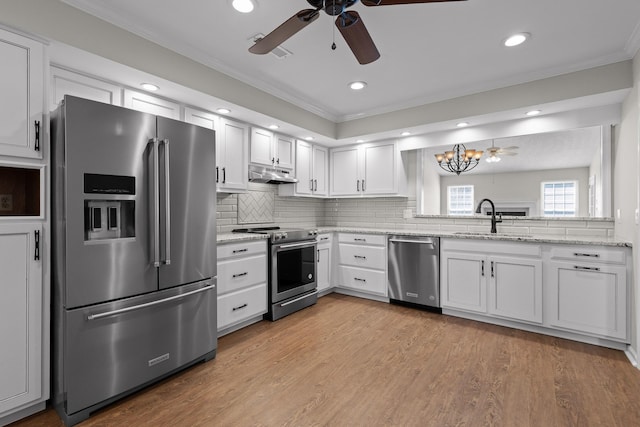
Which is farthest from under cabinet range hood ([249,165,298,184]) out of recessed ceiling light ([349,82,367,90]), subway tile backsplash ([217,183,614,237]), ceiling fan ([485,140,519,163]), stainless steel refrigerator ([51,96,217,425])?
ceiling fan ([485,140,519,163])

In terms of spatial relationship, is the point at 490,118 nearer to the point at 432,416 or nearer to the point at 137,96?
the point at 432,416

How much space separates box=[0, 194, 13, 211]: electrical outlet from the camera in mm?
1952

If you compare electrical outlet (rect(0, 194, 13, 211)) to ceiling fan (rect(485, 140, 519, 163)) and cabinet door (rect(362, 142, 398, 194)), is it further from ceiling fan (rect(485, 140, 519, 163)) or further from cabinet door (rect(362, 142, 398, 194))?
ceiling fan (rect(485, 140, 519, 163))

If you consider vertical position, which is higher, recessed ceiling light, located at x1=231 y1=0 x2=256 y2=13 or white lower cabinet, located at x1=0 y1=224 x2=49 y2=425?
recessed ceiling light, located at x1=231 y1=0 x2=256 y2=13

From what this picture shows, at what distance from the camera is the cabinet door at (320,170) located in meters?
4.65

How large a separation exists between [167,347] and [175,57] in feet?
7.09

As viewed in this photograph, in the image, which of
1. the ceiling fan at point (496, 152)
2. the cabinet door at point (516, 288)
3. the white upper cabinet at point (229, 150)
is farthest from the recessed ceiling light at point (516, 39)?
the white upper cabinet at point (229, 150)

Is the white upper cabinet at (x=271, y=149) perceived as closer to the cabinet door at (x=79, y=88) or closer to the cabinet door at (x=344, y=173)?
the cabinet door at (x=344, y=173)

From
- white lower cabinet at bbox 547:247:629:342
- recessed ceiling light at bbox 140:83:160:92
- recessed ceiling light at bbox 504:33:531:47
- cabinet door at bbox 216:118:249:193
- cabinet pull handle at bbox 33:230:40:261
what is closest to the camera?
cabinet pull handle at bbox 33:230:40:261

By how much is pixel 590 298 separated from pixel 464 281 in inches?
40.6

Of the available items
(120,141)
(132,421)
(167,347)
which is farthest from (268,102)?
(132,421)

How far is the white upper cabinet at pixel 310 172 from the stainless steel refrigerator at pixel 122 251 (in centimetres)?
193

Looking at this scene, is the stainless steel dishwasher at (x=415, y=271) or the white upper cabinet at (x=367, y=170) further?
the white upper cabinet at (x=367, y=170)

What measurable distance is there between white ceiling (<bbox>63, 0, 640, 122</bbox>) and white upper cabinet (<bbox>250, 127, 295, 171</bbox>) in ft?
1.84
